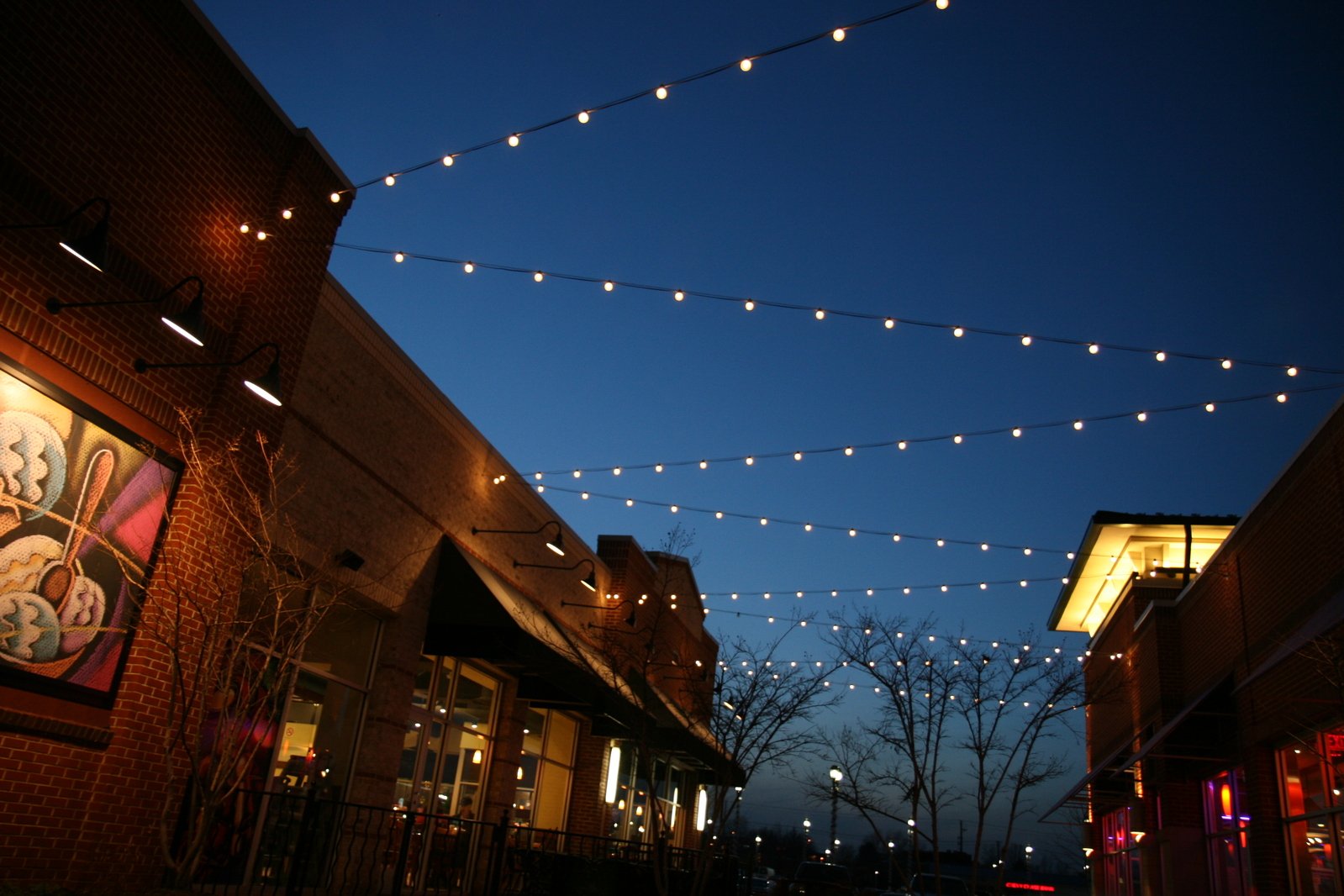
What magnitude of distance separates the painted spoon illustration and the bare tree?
706 mm

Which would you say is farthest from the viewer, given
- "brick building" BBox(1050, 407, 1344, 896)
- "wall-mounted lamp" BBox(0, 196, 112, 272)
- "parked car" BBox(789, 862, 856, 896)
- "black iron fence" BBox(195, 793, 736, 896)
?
"parked car" BBox(789, 862, 856, 896)

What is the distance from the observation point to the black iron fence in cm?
986

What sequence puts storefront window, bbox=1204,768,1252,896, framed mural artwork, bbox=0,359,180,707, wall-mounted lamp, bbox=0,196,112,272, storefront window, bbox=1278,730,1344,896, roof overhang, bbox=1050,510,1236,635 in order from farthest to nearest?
roof overhang, bbox=1050,510,1236,635
storefront window, bbox=1204,768,1252,896
storefront window, bbox=1278,730,1344,896
framed mural artwork, bbox=0,359,180,707
wall-mounted lamp, bbox=0,196,112,272

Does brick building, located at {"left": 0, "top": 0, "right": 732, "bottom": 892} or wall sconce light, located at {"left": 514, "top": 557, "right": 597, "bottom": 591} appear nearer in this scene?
brick building, located at {"left": 0, "top": 0, "right": 732, "bottom": 892}

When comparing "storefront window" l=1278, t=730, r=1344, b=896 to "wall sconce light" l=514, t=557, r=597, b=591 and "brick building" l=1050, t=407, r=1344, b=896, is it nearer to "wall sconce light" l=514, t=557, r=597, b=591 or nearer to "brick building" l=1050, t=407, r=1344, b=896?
"brick building" l=1050, t=407, r=1344, b=896

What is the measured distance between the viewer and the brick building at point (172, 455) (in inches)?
288

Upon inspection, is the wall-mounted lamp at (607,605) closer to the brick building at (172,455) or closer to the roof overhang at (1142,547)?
the brick building at (172,455)

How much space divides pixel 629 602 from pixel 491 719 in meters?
5.61

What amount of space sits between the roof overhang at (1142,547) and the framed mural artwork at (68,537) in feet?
58.5

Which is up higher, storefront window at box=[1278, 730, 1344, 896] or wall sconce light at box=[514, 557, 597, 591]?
A: wall sconce light at box=[514, 557, 597, 591]

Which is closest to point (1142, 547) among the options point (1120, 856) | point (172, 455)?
point (1120, 856)

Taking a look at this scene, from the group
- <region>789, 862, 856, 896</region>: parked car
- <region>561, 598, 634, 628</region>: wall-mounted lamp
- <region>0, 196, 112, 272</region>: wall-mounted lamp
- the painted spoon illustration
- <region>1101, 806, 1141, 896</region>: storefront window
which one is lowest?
<region>789, 862, 856, 896</region>: parked car

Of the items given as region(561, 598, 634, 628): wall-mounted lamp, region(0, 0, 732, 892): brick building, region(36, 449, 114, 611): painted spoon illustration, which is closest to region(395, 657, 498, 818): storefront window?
region(0, 0, 732, 892): brick building

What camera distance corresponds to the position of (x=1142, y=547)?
77.3ft
